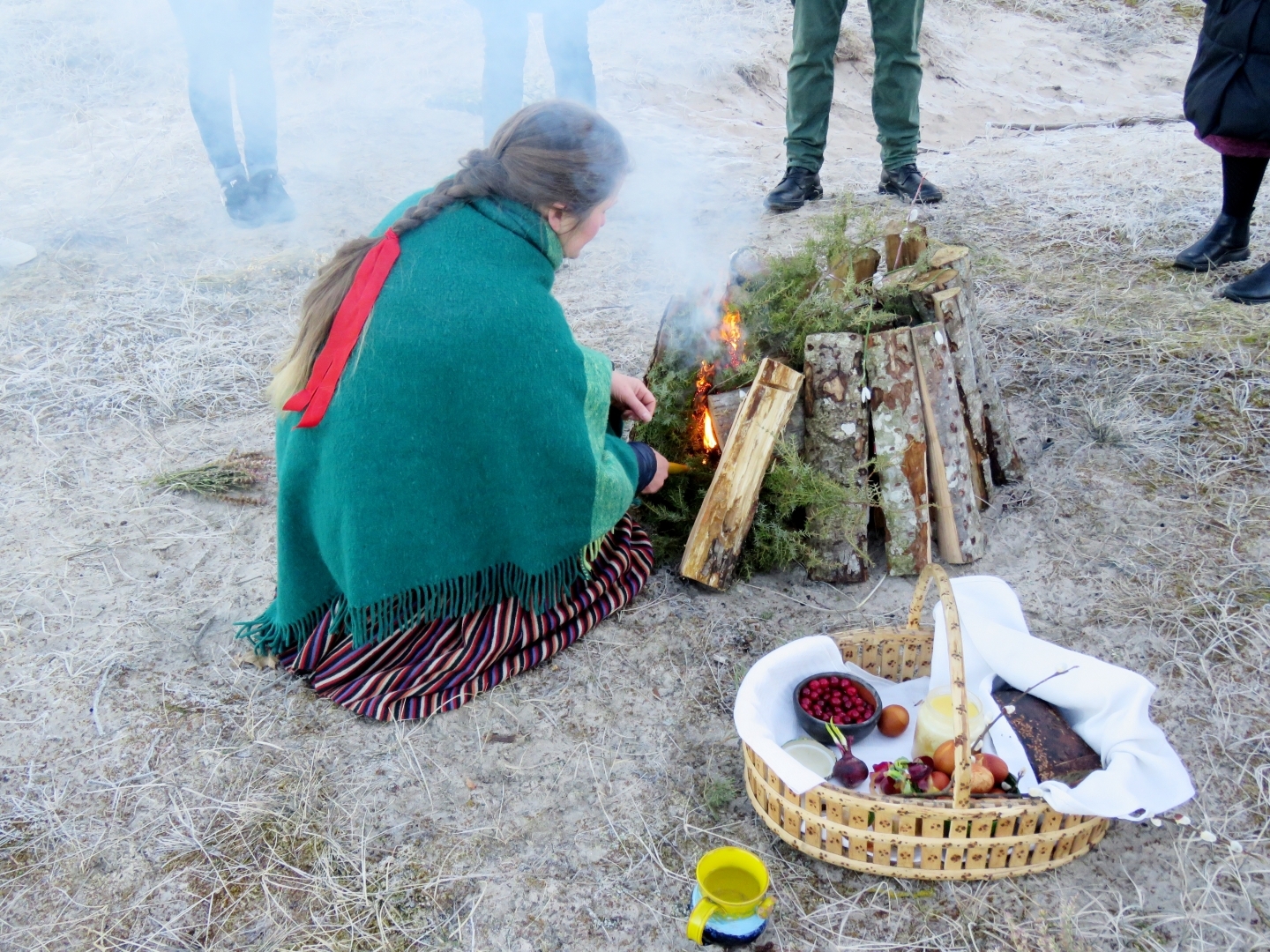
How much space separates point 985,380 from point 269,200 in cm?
455

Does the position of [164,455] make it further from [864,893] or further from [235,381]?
[864,893]

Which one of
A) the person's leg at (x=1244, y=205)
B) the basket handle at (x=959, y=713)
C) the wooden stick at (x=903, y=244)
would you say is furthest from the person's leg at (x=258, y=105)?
the basket handle at (x=959, y=713)

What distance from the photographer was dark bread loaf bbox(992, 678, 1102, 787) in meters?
1.92

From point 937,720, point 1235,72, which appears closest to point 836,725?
point 937,720

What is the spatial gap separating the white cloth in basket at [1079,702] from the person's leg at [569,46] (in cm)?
429

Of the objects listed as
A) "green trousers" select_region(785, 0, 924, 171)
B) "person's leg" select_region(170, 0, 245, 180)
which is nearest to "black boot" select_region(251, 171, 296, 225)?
"person's leg" select_region(170, 0, 245, 180)

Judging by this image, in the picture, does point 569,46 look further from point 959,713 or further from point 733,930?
point 733,930

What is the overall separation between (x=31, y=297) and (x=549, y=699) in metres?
4.11

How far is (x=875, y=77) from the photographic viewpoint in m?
4.76

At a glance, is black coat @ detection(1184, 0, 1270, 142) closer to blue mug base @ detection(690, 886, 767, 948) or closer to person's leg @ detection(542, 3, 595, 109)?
person's leg @ detection(542, 3, 595, 109)

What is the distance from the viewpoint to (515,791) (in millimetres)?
2162

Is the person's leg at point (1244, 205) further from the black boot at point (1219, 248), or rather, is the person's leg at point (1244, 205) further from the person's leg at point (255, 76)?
the person's leg at point (255, 76)

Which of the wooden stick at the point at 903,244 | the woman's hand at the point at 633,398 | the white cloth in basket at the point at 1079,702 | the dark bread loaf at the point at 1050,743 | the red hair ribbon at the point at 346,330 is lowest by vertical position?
the dark bread loaf at the point at 1050,743

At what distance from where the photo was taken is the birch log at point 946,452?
8.53 ft
